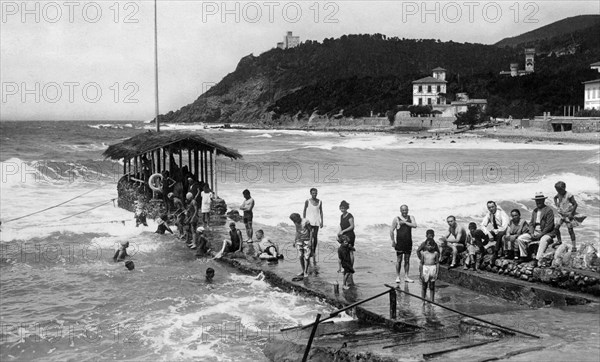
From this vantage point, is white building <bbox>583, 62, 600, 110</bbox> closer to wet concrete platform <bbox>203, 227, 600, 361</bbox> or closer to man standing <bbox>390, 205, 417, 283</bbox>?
man standing <bbox>390, 205, 417, 283</bbox>

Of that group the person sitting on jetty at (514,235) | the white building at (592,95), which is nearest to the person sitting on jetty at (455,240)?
the person sitting on jetty at (514,235)

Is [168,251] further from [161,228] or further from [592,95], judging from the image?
[592,95]

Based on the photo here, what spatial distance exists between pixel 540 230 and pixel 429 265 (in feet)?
7.66

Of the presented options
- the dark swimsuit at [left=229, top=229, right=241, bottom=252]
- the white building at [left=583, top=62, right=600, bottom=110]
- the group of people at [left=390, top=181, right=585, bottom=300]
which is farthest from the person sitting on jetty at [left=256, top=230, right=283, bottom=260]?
the white building at [left=583, top=62, right=600, bottom=110]

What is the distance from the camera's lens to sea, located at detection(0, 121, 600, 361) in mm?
9914

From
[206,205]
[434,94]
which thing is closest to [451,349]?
[206,205]

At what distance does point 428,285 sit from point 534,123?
7109cm

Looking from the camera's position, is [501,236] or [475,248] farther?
[475,248]

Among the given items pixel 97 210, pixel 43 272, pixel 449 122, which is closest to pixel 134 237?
pixel 43 272

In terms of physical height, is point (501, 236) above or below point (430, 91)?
below

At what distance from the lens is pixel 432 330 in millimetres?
9055

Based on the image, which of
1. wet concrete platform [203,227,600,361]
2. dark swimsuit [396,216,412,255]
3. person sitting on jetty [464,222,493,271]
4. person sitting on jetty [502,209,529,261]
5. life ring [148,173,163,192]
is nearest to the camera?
wet concrete platform [203,227,600,361]

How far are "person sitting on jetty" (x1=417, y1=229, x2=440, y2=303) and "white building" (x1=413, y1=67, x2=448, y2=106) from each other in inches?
3992

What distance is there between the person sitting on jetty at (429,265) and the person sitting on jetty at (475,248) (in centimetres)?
152
